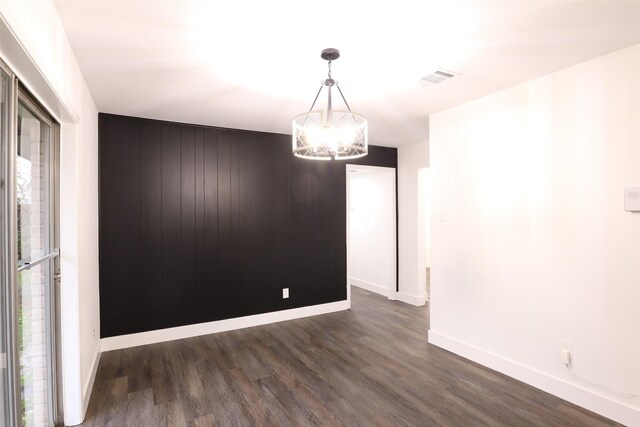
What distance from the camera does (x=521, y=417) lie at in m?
2.26

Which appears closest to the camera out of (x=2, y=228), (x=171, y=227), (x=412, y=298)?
(x=2, y=228)

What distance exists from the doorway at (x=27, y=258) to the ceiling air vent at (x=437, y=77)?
7.98 ft

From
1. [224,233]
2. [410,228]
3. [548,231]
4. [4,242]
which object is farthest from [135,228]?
[548,231]

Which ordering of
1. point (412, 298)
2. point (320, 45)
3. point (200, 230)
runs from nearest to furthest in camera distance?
point (320, 45), point (200, 230), point (412, 298)

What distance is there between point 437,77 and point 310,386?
2608 mm

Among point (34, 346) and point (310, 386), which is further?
point (310, 386)

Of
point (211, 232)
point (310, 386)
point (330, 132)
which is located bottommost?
point (310, 386)

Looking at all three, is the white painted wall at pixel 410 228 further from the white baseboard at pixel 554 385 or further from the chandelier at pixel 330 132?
the chandelier at pixel 330 132

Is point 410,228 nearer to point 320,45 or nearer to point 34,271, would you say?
point 320,45

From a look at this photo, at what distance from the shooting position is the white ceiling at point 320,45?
171 centimetres

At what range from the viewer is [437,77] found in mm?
2551

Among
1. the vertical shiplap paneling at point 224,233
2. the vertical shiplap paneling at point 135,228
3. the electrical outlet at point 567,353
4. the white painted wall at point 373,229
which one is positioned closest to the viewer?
the electrical outlet at point 567,353

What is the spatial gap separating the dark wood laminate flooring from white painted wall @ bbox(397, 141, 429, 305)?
1.37m

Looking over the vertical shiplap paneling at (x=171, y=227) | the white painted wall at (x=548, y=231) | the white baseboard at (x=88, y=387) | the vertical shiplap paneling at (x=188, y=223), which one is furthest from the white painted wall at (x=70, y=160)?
the white painted wall at (x=548, y=231)
